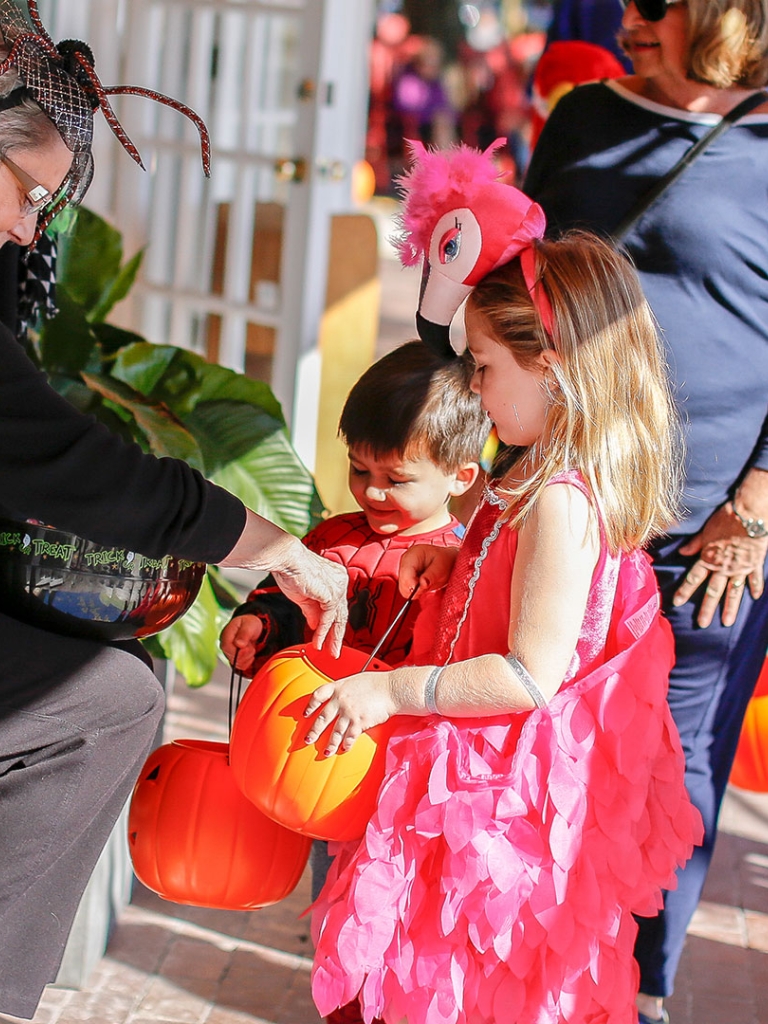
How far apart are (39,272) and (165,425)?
432 mm

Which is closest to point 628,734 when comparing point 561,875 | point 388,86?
point 561,875

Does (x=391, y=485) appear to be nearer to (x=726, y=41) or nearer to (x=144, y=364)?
(x=726, y=41)

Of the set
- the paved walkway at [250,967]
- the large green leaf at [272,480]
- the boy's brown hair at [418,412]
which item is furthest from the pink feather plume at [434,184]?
the paved walkway at [250,967]

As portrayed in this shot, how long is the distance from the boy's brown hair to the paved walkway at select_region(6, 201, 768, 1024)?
113 cm

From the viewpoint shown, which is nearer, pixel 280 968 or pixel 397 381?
pixel 397 381

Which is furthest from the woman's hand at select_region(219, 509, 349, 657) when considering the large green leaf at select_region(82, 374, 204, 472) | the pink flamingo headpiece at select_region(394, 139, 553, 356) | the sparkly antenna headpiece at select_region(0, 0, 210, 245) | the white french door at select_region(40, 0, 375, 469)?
the white french door at select_region(40, 0, 375, 469)

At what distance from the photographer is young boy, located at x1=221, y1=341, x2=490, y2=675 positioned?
192 cm

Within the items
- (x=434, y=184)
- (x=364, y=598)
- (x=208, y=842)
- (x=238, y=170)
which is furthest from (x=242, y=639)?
(x=238, y=170)

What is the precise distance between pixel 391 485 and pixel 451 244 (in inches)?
16.8

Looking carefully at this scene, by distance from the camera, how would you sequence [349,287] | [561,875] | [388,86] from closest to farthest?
1. [561,875]
2. [349,287]
3. [388,86]

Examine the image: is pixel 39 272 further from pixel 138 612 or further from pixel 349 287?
pixel 349 287

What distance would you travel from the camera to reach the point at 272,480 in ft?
8.73

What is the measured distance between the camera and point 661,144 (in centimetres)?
198

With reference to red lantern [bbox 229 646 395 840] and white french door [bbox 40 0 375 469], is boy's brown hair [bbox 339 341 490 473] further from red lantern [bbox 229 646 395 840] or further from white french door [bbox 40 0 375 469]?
white french door [bbox 40 0 375 469]
